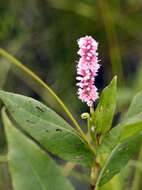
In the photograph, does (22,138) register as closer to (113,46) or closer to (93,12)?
(113,46)

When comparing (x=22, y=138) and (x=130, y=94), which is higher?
(x=130, y=94)

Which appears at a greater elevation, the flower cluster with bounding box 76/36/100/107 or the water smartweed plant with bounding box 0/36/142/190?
the flower cluster with bounding box 76/36/100/107

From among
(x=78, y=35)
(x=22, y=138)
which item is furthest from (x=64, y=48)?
(x=22, y=138)

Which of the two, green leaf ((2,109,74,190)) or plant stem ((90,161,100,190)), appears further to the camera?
green leaf ((2,109,74,190))

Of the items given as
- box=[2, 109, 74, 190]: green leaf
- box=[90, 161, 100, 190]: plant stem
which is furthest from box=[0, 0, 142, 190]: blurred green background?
box=[90, 161, 100, 190]: plant stem

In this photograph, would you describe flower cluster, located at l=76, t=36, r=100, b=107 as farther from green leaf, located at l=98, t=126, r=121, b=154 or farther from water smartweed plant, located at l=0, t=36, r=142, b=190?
green leaf, located at l=98, t=126, r=121, b=154

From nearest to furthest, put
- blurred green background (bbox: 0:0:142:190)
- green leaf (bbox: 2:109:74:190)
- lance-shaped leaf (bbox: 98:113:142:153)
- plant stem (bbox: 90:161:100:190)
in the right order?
lance-shaped leaf (bbox: 98:113:142:153) < plant stem (bbox: 90:161:100:190) < green leaf (bbox: 2:109:74:190) < blurred green background (bbox: 0:0:142:190)
